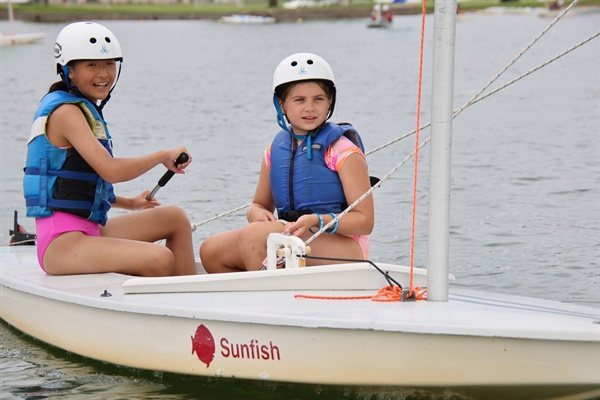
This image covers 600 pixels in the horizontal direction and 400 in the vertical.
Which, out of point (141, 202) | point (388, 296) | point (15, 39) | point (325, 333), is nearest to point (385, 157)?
point (141, 202)

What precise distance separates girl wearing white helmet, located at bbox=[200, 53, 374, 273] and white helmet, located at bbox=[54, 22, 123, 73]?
0.90 meters

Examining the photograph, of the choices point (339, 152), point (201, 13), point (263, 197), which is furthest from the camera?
point (201, 13)

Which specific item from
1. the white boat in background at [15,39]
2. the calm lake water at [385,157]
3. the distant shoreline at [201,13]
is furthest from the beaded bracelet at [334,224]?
the distant shoreline at [201,13]

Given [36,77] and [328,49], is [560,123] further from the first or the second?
[328,49]

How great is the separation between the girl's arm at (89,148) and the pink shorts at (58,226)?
12.4 inches

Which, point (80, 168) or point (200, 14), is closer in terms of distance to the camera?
point (80, 168)

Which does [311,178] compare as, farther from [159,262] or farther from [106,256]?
[106,256]

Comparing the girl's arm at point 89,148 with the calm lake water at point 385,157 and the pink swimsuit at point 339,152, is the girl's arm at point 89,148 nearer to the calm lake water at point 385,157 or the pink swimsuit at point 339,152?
the pink swimsuit at point 339,152

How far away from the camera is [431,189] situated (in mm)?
4512

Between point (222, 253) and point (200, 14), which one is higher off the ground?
point (200, 14)

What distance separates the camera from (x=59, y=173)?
5.59 metres

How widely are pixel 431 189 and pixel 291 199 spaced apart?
116 cm

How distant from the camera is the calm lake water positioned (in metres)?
5.87

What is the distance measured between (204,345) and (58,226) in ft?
3.86
